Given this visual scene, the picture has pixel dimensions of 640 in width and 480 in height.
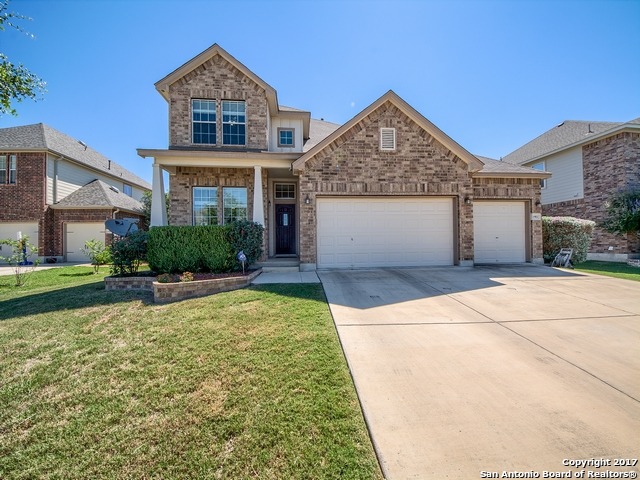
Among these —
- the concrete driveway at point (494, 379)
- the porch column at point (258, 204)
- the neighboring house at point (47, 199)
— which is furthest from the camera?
the neighboring house at point (47, 199)

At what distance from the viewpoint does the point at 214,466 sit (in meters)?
2.11

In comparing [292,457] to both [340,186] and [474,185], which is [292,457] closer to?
[340,186]

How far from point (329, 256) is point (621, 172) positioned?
15.2 meters

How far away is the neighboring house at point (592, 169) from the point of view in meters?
13.5

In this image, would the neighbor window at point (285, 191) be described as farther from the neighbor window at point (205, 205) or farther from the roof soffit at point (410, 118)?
the roof soffit at point (410, 118)

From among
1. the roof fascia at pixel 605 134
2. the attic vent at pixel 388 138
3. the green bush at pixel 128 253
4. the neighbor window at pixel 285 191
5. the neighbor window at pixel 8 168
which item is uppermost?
the roof fascia at pixel 605 134

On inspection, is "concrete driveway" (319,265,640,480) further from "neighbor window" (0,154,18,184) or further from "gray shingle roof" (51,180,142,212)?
"neighbor window" (0,154,18,184)

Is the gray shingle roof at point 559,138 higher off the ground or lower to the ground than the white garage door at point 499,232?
higher

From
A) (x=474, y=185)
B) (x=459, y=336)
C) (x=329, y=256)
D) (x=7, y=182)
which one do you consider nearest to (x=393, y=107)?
(x=474, y=185)

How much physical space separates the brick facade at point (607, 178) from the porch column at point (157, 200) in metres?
20.3

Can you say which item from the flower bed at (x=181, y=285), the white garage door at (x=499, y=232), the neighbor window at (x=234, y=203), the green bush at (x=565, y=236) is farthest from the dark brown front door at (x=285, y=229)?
the green bush at (x=565, y=236)

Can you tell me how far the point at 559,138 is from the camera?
1716 centimetres

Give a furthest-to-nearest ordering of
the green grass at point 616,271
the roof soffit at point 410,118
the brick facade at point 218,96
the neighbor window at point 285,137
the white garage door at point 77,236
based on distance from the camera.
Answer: the white garage door at point 77,236
the neighbor window at point 285,137
the brick facade at point 218,96
the roof soffit at point 410,118
the green grass at point 616,271

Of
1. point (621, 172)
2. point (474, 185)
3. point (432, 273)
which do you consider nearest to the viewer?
point (432, 273)
